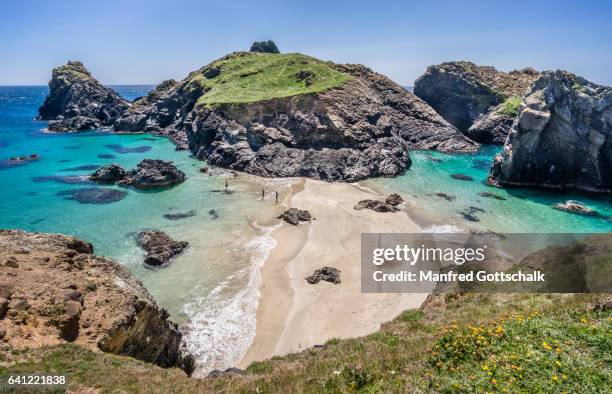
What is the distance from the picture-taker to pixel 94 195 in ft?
156

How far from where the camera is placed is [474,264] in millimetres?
19531

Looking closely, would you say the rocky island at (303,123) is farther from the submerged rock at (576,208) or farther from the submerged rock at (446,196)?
the submerged rock at (576,208)

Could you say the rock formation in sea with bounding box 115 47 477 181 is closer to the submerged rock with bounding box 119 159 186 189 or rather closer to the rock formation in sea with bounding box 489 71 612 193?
the submerged rock with bounding box 119 159 186 189

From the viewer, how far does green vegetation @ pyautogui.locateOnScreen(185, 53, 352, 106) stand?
71688mm

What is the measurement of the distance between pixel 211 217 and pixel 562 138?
Result: 167 ft

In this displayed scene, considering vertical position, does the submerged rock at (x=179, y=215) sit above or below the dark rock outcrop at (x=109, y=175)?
below

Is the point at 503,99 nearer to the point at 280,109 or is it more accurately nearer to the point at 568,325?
the point at 280,109

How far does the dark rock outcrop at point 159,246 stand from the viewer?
2967 cm

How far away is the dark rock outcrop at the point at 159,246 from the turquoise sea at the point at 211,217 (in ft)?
2.38

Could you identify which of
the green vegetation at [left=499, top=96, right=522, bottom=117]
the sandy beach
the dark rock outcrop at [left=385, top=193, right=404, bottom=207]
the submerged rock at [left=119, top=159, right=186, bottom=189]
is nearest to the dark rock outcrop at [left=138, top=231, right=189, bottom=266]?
the sandy beach

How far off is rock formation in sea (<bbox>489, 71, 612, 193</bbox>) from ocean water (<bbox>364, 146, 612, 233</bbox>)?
3253 millimetres

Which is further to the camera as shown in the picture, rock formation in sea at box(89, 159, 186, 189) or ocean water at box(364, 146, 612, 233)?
rock formation in sea at box(89, 159, 186, 189)

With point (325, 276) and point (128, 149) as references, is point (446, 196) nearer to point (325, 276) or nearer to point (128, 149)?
point (325, 276)

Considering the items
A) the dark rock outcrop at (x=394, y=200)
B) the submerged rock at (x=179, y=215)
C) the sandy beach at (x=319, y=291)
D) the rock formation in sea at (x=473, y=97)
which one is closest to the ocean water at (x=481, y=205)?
the dark rock outcrop at (x=394, y=200)
